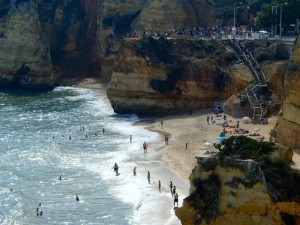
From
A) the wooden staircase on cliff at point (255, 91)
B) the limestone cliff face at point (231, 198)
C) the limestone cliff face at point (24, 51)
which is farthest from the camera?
the limestone cliff face at point (24, 51)

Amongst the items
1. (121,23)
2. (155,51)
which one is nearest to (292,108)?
(155,51)

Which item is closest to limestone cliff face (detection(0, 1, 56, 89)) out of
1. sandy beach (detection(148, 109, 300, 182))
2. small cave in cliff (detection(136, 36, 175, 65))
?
small cave in cliff (detection(136, 36, 175, 65))

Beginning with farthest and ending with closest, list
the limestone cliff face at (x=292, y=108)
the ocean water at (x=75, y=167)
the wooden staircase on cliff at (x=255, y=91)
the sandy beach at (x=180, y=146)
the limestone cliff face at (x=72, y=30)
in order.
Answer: the limestone cliff face at (x=72, y=30)
the wooden staircase on cliff at (x=255, y=91)
the sandy beach at (x=180, y=146)
the limestone cliff face at (x=292, y=108)
the ocean water at (x=75, y=167)

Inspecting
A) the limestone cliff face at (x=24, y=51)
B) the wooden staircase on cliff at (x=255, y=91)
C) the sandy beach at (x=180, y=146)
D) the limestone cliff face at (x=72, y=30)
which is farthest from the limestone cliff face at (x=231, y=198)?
the limestone cliff face at (x=24, y=51)

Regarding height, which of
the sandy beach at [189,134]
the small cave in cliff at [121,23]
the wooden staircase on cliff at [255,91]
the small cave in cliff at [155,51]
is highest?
the small cave in cliff at [121,23]

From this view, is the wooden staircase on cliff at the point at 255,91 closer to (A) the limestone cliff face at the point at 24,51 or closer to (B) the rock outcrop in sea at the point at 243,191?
(B) the rock outcrop in sea at the point at 243,191

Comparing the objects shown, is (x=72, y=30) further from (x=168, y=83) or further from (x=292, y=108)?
(x=292, y=108)
